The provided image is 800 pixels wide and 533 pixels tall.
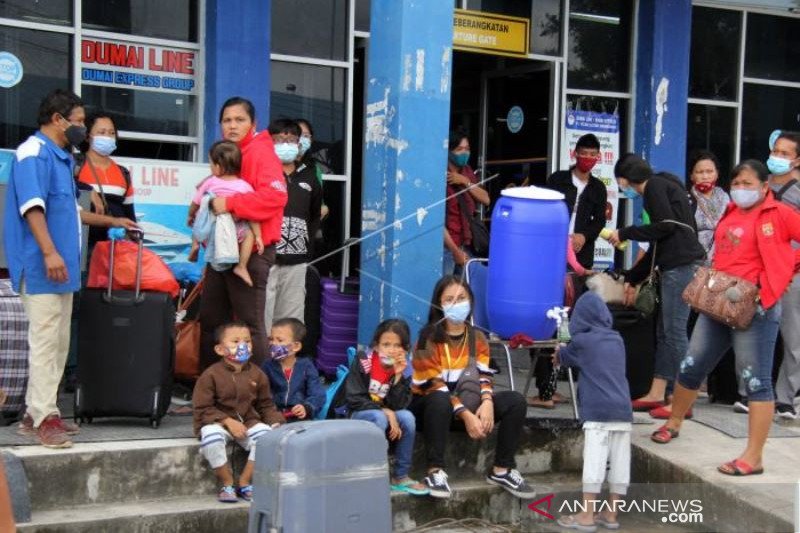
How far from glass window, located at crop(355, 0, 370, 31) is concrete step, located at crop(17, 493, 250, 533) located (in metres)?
5.01

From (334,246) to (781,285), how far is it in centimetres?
428

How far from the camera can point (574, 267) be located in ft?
26.4

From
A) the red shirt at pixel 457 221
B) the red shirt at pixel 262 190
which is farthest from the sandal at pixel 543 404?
the red shirt at pixel 262 190

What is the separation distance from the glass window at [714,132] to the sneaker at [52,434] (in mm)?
7493

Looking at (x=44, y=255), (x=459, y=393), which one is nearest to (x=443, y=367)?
(x=459, y=393)

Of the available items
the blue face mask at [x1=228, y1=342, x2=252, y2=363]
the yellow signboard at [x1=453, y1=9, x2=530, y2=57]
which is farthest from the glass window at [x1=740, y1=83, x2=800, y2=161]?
the blue face mask at [x1=228, y1=342, x2=252, y2=363]

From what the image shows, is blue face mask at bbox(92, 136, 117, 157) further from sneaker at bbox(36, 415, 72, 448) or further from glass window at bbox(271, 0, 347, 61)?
glass window at bbox(271, 0, 347, 61)

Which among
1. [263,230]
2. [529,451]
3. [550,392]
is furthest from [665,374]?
[263,230]

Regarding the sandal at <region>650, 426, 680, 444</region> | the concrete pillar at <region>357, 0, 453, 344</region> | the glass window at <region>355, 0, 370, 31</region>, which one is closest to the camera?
the sandal at <region>650, 426, 680, 444</region>

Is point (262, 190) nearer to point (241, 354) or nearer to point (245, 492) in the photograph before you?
point (241, 354)

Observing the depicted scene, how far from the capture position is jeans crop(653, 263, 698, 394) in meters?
7.59

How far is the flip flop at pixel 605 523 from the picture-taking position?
6.37 m

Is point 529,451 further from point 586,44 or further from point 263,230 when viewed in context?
point 586,44

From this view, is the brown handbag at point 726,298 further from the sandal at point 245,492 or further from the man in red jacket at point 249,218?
the sandal at point 245,492
